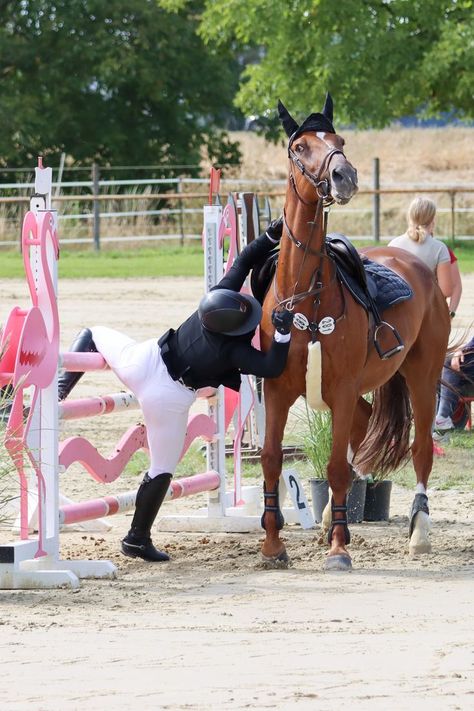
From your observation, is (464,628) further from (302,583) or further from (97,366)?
(97,366)

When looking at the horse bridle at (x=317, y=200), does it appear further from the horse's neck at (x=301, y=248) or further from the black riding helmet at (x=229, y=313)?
the black riding helmet at (x=229, y=313)

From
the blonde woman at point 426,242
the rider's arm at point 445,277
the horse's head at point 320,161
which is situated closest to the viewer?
the horse's head at point 320,161

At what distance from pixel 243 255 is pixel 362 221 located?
23497 mm

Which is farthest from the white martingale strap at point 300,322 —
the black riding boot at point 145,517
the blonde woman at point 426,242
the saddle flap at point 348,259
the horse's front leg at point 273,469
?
the blonde woman at point 426,242

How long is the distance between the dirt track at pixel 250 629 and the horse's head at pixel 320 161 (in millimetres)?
1775

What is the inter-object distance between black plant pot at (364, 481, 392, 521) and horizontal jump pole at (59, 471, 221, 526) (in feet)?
2.85

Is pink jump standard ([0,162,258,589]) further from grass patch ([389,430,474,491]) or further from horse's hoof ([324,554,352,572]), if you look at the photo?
grass patch ([389,430,474,491])

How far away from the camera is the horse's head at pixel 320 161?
19.8ft

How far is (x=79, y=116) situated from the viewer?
34.1 metres

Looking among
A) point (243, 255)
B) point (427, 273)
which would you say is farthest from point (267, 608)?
point (427, 273)

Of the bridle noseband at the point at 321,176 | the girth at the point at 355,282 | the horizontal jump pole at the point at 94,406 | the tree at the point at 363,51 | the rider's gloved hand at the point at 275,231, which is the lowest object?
the horizontal jump pole at the point at 94,406

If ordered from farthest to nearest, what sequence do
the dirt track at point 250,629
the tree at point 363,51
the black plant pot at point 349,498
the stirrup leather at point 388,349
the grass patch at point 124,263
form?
the tree at point 363,51 → the grass patch at point 124,263 → the black plant pot at point 349,498 → the stirrup leather at point 388,349 → the dirt track at point 250,629

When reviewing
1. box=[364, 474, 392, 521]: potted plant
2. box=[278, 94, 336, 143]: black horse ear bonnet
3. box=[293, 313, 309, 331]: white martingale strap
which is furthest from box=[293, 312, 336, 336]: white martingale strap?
box=[364, 474, 392, 521]: potted plant

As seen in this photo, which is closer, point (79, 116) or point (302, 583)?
point (302, 583)
